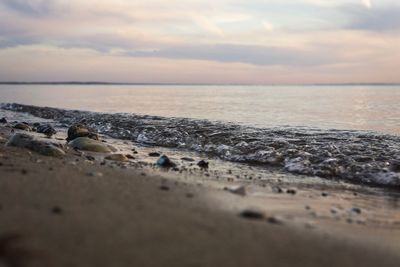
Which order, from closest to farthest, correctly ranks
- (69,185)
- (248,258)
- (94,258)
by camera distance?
(94,258) → (248,258) → (69,185)

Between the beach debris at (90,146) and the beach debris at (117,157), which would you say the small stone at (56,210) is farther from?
the beach debris at (90,146)

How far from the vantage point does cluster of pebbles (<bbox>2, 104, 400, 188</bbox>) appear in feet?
30.1

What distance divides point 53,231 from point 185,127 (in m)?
13.6

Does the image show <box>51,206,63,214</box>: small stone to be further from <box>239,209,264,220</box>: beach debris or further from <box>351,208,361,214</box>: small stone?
<box>351,208,361,214</box>: small stone

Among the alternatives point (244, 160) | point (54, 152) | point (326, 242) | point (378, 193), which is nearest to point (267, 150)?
point (244, 160)

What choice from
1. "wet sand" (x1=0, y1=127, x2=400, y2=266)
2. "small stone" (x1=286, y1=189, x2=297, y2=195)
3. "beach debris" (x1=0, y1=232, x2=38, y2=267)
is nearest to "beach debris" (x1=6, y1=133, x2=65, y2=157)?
"wet sand" (x1=0, y1=127, x2=400, y2=266)

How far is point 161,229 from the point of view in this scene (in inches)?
157

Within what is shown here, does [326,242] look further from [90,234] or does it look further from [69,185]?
[69,185]

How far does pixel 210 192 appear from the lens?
6180mm

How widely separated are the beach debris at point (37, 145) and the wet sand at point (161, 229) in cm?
308

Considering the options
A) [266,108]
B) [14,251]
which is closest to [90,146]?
[14,251]

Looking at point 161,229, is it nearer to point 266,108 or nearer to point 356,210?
point 356,210

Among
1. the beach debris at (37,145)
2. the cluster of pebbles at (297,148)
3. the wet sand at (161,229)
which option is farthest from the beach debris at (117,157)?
the wet sand at (161,229)

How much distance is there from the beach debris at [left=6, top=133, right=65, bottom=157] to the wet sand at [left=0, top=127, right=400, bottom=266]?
10.1 ft
